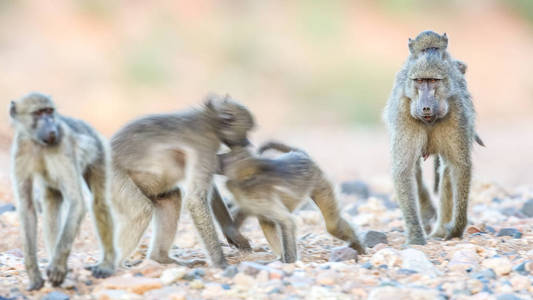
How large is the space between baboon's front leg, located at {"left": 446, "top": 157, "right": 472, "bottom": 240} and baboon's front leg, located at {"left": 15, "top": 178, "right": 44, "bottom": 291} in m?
3.63

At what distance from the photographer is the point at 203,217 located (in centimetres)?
640

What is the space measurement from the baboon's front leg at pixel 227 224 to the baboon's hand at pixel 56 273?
A: 6.03 ft

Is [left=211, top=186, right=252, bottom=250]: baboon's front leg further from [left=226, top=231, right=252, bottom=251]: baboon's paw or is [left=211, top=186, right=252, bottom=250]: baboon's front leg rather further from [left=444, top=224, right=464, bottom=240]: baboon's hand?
[left=444, top=224, right=464, bottom=240]: baboon's hand

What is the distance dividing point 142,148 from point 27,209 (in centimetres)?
131

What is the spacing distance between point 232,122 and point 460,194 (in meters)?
2.12

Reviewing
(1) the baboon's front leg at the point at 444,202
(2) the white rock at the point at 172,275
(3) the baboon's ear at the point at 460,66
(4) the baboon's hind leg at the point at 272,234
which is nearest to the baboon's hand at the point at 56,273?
(2) the white rock at the point at 172,275

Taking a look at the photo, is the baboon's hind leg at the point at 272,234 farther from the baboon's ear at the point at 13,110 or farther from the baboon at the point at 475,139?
the baboon's ear at the point at 13,110

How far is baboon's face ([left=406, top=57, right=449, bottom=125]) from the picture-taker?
6871 millimetres

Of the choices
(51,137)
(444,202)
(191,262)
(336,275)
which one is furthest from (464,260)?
(51,137)

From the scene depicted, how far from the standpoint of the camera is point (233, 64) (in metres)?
26.5

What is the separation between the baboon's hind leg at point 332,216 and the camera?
7133 mm

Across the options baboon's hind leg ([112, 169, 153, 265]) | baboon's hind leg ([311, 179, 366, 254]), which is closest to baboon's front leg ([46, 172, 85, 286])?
baboon's hind leg ([112, 169, 153, 265])

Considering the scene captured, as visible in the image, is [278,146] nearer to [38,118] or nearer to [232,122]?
[232,122]

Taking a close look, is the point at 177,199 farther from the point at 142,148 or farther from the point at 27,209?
the point at 27,209
